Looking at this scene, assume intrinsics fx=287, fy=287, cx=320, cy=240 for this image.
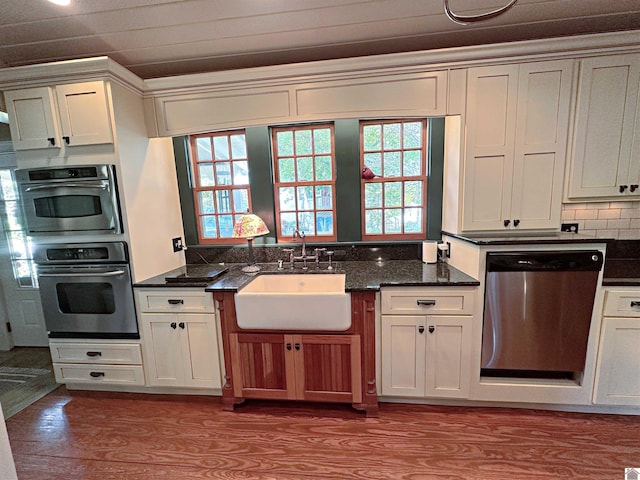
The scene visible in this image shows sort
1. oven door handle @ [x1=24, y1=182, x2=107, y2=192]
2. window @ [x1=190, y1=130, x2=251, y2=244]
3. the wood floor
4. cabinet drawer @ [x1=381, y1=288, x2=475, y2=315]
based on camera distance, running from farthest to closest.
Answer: window @ [x1=190, y1=130, x2=251, y2=244] < oven door handle @ [x1=24, y1=182, x2=107, y2=192] < cabinet drawer @ [x1=381, y1=288, x2=475, y2=315] < the wood floor

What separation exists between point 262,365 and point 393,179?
176 centimetres

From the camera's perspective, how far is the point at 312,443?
1.73 metres

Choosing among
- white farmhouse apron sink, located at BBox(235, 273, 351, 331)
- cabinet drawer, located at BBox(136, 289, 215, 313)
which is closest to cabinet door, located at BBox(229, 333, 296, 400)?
white farmhouse apron sink, located at BBox(235, 273, 351, 331)

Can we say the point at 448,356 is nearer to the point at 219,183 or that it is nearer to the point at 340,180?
the point at 340,180

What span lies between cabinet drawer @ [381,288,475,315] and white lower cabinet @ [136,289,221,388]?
1.21 meters

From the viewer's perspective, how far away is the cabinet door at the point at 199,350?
2.02 m

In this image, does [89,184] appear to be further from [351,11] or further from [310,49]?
[351,11]

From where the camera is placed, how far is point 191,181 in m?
2.59

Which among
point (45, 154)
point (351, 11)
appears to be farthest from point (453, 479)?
point (45, 154)

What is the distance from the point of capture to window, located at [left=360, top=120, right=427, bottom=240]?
238 centimetres

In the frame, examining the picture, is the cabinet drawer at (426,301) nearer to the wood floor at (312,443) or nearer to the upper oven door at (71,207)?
the wood floor at (312,443)

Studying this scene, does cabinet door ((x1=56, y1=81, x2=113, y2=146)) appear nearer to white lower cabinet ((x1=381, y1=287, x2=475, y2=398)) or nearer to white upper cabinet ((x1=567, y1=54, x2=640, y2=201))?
white lower cabinet ((x1=381, y1=287, x2=475, y2=398))

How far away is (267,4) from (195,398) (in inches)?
105

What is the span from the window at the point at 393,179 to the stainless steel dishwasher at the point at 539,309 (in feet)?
2.63
